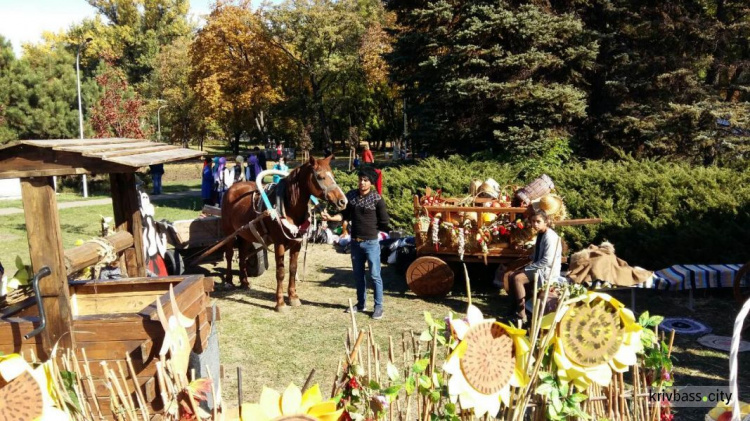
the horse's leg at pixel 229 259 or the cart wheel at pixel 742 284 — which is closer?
the cart wheel at pixel 742 284

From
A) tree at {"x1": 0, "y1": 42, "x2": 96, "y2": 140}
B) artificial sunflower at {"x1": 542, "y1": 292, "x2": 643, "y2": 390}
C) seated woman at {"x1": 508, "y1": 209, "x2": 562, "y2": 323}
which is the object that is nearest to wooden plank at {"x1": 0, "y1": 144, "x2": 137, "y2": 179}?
artificial sunflower at {"x1": 542, "y1": 292, "x2": 643, "y2": 390}

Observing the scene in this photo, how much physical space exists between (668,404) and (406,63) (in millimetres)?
16237

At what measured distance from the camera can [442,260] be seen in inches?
336

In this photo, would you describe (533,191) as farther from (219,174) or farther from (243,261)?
(219,174)

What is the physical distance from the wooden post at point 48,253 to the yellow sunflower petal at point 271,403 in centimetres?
245

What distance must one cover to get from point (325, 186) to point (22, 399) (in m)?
5.44

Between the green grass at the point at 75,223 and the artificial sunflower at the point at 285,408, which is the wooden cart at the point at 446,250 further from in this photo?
the artificial sunflower at the point at 285,408

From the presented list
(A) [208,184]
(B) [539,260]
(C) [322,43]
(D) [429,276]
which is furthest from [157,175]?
(B) [539,260]

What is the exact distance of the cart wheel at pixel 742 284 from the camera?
21.8 ft

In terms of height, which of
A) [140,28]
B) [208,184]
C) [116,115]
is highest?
[140,28]

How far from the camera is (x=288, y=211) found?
7965mm

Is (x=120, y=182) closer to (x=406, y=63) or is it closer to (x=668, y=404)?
(x=668, y=404)

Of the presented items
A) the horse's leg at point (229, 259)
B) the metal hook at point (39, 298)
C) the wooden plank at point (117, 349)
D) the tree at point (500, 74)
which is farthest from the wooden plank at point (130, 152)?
the tree at point (500, 74)

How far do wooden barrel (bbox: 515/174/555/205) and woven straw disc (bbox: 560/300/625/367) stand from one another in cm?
619
